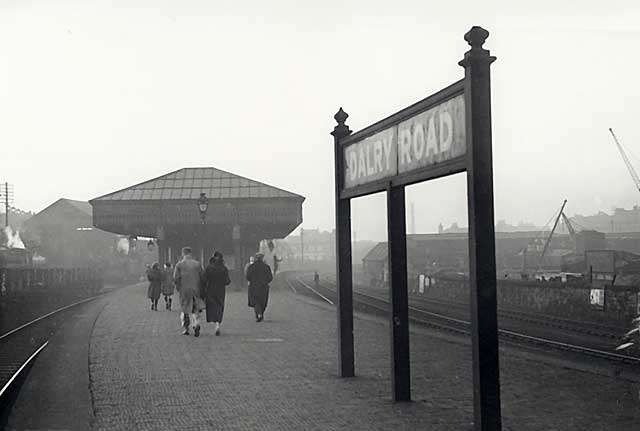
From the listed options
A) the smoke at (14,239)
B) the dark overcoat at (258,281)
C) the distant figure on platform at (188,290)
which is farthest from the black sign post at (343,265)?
the smoke at (14,239)

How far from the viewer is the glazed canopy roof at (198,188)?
1387 inches

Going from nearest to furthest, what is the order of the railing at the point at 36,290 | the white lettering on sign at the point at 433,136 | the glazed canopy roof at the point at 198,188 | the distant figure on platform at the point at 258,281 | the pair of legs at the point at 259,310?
the white lettering on sign at the point at 433,136
the distant figure on platform at the point at 258,281
the pair of legs at the point at 259,310
the railing at the point at 36,290
the glazed canopy roof at the point at 198,188

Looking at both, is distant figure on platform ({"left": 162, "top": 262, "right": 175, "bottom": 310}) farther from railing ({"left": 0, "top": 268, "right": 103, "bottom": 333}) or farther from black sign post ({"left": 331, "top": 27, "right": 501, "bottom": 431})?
black sign post ({"left": 331, "top": 27, "right": 501, "bottom": 431})

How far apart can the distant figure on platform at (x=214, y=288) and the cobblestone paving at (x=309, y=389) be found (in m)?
0.47

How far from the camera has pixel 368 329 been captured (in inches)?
622

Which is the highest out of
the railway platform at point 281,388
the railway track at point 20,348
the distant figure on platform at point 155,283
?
the distant figure on platform at point 155,283

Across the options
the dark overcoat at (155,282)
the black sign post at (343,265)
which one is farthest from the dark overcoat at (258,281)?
the black sign post at (343,265)

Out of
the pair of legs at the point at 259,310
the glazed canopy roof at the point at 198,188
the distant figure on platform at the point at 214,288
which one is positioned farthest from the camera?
the glazed canopy roof at the point at 198,188

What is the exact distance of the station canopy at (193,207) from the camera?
34594mm

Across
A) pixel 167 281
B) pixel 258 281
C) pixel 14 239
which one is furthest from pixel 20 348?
pixel 14 239

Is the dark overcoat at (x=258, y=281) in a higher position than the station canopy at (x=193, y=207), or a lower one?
lower

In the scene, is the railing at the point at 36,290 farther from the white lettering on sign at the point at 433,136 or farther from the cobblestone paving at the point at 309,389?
the white lettering on sign at the point at 433,136

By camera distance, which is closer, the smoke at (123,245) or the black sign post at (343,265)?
the black sign post at (343,265)

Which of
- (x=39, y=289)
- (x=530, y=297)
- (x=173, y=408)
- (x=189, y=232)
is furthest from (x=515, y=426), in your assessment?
(x=189, y=232)
